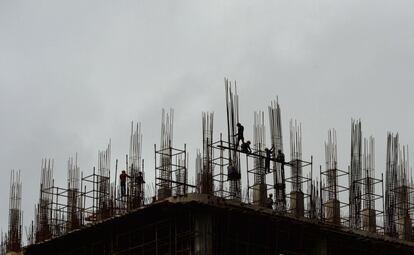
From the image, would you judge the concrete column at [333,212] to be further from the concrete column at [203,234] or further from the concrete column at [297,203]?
the concrete column at [203,234]

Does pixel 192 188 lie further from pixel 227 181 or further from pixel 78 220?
pixel 78 220

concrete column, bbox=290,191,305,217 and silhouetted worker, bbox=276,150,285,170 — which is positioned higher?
silhouetted worker, bbox=276,150,285,170

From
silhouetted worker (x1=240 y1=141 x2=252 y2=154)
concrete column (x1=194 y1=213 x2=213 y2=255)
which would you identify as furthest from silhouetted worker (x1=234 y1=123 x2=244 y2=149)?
concrete column (x1=194 y1=213 x2=213 y2=255)

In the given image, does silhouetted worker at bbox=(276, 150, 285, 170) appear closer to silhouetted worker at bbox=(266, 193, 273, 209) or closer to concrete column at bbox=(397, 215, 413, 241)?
silhouetted worker at bbox=(266, 193, 273, 209)

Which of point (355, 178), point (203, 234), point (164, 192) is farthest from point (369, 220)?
point (164, 192)

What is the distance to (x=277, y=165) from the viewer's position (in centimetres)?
3578

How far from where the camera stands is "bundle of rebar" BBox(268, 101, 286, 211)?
34875mm

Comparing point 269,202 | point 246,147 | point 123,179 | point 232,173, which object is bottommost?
point 269,202

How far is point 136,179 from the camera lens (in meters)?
35.2

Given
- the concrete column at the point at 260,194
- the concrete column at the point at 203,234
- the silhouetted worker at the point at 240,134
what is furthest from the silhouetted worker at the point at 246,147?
the concrete column at the point at 203,234

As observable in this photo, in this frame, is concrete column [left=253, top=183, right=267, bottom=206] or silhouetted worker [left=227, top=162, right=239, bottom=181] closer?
silhouetted worker [left=227, top=162, right=239, bottom=181]

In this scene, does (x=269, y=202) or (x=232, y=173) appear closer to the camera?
(x=232, y=173)

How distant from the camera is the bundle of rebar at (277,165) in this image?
34.9m

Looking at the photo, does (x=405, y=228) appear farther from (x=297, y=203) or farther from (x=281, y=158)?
(x=281, y=158)
